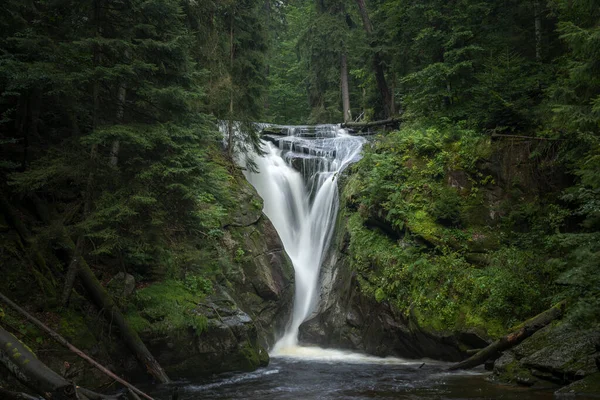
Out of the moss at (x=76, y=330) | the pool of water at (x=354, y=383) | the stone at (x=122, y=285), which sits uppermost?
the stone at (x=122, y=285)

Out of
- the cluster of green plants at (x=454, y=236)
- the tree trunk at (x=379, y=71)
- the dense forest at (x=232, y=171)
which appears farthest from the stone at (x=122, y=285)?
the tree trunk at (x=379, y=71)

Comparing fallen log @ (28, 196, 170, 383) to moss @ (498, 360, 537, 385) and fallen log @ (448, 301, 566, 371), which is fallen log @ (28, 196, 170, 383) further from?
fallen log @ (448, 301, 566, 371)

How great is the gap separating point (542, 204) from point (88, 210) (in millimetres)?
11194

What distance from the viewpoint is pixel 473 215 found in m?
12.5

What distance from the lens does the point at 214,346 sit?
34.1 feet

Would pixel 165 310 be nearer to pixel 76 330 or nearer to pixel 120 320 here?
pixel 120 320

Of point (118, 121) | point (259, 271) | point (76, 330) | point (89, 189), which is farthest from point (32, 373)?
point (259, 271)

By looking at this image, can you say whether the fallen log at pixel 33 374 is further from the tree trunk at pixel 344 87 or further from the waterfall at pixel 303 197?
the tree trunk at pixel 344 87

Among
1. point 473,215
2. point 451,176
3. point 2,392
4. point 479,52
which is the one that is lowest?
point 2,392

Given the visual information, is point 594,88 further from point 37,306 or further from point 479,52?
point 37,306

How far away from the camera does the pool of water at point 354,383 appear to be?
25.5 ft

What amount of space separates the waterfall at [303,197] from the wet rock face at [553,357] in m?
7.49

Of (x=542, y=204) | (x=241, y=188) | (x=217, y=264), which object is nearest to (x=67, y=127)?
(x=217, y=264)

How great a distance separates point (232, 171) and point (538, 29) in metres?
11.8
